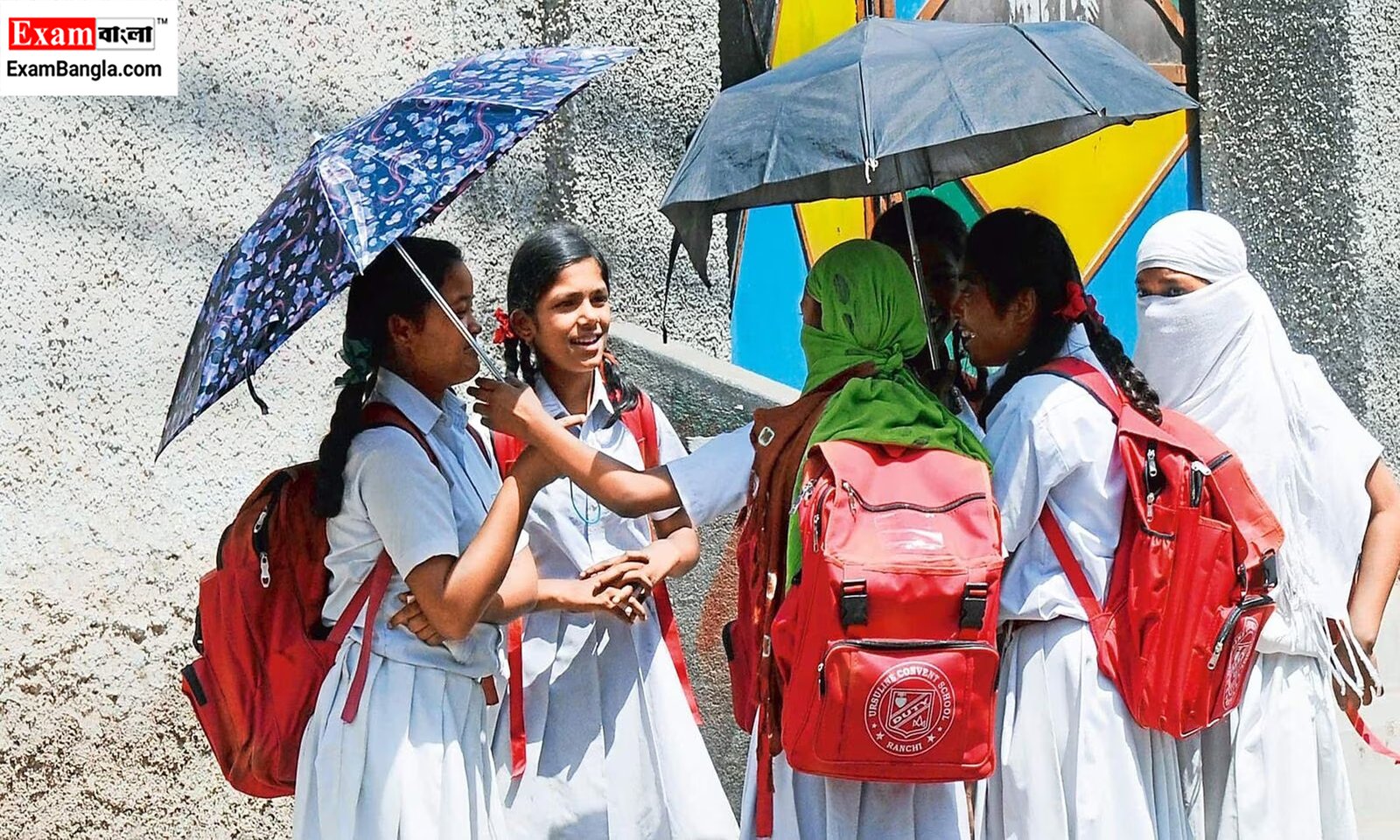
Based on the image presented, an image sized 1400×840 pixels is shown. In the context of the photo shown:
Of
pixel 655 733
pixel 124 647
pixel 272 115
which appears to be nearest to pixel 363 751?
pixel 655 733

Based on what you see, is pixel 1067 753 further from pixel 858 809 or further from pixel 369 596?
pixel 369 596

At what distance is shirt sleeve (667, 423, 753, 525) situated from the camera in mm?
3320

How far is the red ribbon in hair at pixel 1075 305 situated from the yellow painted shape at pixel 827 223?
2.56 m

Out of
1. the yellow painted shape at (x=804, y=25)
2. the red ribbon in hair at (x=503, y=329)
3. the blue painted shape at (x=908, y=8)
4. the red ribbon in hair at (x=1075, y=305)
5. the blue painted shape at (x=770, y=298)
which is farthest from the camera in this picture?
the blue painted shape at (x=908, y=8)

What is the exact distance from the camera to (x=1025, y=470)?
3.23m

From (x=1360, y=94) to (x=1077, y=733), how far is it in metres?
4.39

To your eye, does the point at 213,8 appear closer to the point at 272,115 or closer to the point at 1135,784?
the point at 272,115

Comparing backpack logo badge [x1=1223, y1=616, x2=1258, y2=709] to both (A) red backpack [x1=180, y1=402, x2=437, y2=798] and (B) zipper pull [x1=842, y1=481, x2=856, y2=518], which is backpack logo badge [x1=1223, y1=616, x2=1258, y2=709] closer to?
(B) zipper pull [x1=842, y1=481, x2=856, y2=518]

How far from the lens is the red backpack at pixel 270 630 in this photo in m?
3.15

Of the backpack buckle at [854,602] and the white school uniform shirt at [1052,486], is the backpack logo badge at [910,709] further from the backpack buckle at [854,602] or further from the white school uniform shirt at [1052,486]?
the white school uniform shirt at [1052,486]

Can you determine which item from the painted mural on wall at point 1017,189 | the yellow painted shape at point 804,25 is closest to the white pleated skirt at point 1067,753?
the painted mural on wall at point 1017,189

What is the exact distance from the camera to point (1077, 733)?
3262mm

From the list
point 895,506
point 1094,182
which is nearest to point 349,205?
point 895,506

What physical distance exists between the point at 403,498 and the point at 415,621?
0.81ft
